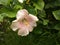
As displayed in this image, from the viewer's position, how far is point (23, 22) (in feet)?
3.41

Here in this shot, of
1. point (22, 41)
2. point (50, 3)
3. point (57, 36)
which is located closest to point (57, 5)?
point (50, 3)

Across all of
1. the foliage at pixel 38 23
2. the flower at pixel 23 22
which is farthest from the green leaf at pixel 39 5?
the flower at pixel 23 22

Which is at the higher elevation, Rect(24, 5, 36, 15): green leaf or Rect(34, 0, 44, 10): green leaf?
Rect(24, 5, 36, 15): green leaf

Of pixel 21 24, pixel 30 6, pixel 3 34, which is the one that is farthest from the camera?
pixel 3 34

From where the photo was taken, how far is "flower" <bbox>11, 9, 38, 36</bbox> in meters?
0.99

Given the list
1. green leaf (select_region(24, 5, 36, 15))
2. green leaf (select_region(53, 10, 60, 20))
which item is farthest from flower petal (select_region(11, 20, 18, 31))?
green leaf (select_region(53, 10, 60, 20))

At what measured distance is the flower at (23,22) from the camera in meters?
0.99

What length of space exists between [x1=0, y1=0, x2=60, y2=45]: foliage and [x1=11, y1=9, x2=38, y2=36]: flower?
0.07 m

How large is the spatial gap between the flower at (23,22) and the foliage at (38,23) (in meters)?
0.07

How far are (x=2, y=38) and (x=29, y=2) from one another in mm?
281

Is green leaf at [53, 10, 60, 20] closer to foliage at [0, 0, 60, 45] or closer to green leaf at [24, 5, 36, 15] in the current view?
foliage at [0, 0, 60, 45]

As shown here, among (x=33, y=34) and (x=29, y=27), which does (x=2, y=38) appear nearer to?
(x=33, y=34)

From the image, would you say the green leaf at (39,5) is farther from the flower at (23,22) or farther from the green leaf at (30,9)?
the flower at (23,22)

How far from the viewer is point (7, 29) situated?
3.89 ft
